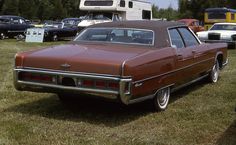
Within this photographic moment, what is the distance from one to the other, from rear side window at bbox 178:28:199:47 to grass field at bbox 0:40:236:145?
3.00 feet

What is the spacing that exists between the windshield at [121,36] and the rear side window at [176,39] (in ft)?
1.58

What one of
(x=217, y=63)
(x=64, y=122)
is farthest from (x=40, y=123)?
(x=217, y=63)

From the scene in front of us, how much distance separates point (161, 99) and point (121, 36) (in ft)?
3.79

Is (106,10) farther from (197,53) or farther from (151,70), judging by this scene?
(151,70)

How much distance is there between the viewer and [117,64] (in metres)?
5.62

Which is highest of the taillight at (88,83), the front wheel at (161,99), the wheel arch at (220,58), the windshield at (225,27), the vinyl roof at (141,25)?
the vinyl roof at (141,25)

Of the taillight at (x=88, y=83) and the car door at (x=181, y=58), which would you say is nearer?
the taillight at (x=88, y=83)

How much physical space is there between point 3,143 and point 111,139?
1.23m

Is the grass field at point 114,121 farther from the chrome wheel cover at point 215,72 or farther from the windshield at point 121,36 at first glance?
the chrome wheel cover at point 215,72

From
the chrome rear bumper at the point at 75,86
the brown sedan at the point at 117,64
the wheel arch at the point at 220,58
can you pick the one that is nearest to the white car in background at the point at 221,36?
the wheel arch at the point at 220,58

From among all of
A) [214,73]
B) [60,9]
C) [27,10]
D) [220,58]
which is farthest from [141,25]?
[60,9]

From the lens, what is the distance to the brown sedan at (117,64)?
568 centimetres

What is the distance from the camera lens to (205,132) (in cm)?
558

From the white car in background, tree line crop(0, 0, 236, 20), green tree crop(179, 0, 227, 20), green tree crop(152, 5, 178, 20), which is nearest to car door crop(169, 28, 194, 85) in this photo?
the white car in background
